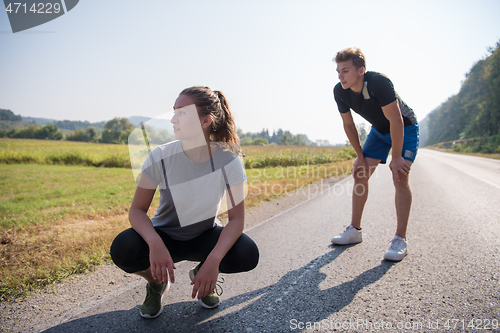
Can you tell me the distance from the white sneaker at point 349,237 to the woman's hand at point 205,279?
77.8 inches

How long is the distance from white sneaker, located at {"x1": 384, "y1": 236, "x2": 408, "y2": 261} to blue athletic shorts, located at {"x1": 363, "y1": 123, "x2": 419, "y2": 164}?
869 mm

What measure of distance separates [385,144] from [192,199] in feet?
7.99

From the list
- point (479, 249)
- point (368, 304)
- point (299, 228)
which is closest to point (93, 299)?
point (368, 304)

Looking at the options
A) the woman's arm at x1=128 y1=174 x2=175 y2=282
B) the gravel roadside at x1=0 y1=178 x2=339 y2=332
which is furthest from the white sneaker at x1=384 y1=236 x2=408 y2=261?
the gravel roadside at x1=0 y1=178 x2=339 y2=332

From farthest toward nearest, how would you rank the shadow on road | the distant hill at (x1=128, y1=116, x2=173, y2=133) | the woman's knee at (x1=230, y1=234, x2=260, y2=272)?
the distant hill at (x1=128, y1=116, x2=173, y2=133), the woman's knee at (x1=230, y1=234, x2=260, y2=272), the shadow on road

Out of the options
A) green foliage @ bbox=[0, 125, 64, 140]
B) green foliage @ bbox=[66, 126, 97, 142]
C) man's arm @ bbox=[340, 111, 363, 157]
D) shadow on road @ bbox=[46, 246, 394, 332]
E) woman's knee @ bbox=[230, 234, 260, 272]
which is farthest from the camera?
green foliage @ bbox=[0, 125, 64, 140]

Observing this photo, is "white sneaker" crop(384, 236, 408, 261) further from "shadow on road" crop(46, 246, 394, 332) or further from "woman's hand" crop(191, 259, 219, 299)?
"woman's hand" crop(191, 259, 219, 299)

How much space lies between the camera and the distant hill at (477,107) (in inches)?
1746

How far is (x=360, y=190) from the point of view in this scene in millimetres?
3213

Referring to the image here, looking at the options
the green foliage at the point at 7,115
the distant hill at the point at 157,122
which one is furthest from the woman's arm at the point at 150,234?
the green foliage at the point at 7,115

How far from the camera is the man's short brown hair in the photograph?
2.80 m

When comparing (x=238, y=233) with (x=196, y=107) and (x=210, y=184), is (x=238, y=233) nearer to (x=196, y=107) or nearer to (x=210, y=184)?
(x=210, y=184)

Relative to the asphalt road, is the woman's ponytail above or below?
above

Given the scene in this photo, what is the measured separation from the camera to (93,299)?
7.09ft
